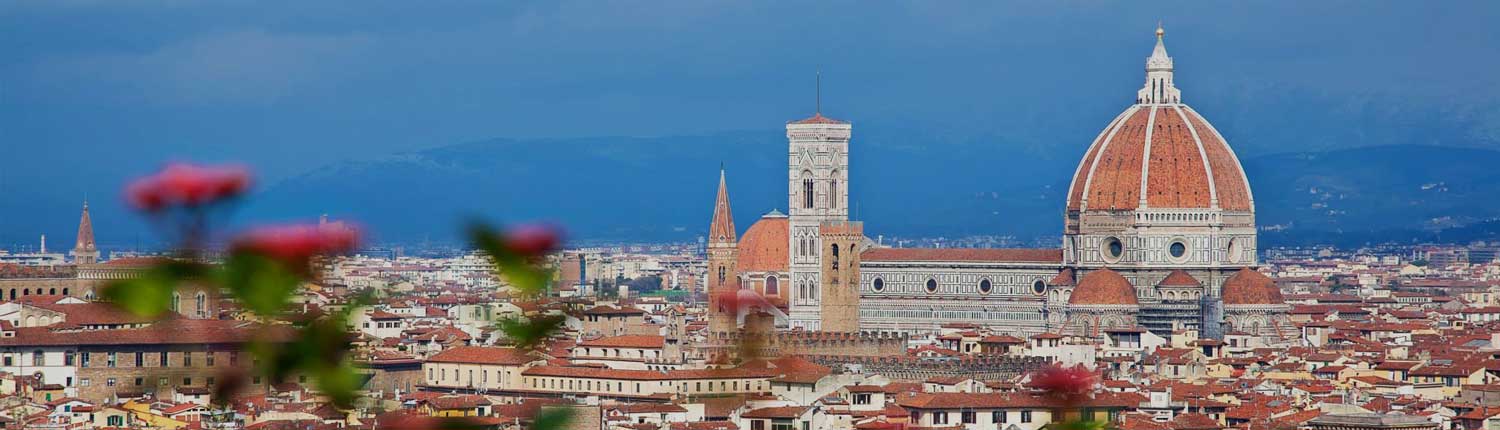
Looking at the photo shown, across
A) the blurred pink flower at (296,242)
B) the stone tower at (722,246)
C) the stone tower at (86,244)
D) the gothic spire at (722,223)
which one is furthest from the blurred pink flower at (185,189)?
the gothic spire at (722,223)

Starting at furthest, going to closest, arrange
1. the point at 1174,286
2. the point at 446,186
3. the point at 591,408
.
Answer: the point at 446,186, the point at 1174,286, the point at 591,408

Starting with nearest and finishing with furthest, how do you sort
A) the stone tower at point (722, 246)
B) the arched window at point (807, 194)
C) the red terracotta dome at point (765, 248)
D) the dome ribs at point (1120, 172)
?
the dome ribs at point (1120, 172) < the arched window at point (807, 194) < the stone tower at point (722, 246) < the red terracotta dome at point (765, 248)

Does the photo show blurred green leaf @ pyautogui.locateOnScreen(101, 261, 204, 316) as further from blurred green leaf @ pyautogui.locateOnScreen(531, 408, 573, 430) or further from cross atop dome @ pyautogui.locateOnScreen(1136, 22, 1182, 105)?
cross atop dome @ pyautogui.locateOnScreen(1136, 22, 1182, 105)

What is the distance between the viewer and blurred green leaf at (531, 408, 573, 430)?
5.76 metres

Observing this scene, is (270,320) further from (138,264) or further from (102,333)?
(102,333)

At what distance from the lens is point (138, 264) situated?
5.52m

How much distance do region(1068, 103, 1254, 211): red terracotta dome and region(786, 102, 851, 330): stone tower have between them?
277 inches

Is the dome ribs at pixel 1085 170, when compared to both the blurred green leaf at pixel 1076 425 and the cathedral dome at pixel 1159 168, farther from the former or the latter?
the blurred green leaf at pixel 1076 425

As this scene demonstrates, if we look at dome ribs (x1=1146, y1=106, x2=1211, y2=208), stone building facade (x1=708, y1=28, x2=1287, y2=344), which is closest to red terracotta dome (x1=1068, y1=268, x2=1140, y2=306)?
stone building facade (x1=708, y1=28, x2=1287, y2=344)

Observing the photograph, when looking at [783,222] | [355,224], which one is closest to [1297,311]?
[783,222]

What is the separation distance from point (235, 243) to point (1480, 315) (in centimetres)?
9597

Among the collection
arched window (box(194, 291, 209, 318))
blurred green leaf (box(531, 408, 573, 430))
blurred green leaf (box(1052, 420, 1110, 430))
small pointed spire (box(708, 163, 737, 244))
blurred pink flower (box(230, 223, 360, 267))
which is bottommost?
blurred green leaf (box(1052, 420, 1110, 430))

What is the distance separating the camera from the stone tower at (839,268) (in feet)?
293

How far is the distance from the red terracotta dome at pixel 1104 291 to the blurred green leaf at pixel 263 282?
78.1 m
